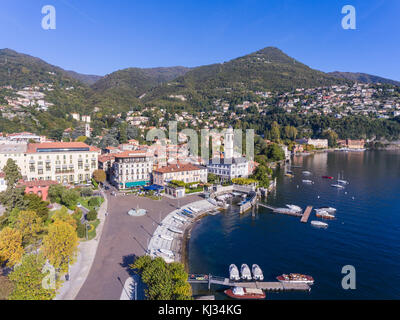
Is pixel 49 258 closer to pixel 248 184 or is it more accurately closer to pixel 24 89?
pixel 248 184

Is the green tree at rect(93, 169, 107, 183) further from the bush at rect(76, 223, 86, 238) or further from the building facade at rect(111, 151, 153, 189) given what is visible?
the bush at rect(76, 223, 86, 238)

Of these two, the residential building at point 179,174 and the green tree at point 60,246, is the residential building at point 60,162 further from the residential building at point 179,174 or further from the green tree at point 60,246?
the green tree at point 60,246

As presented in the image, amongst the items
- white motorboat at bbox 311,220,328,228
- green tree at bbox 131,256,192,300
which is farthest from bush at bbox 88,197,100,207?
white motorboat at bbox 311,220,328,228

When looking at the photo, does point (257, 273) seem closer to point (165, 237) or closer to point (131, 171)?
point (165, 237)

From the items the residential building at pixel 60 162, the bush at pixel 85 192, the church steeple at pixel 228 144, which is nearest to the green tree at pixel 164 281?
the bush at pixel 85 192

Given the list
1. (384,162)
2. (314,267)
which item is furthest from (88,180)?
(384,162)

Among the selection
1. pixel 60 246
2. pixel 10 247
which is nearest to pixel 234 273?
pixel 60 246
